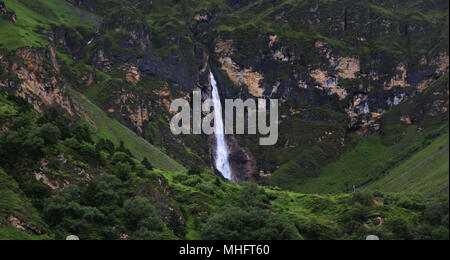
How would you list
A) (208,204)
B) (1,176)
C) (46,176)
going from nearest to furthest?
→ (1,176)
(46,176)
(208,204)

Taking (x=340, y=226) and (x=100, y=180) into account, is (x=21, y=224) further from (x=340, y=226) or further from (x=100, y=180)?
(x=340, y=226)

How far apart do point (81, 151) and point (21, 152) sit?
1371 cm

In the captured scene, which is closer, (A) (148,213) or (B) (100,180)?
(A) (148,213)

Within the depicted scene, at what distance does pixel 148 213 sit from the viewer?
357 ft

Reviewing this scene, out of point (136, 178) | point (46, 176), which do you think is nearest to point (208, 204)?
A: point (136, 178)

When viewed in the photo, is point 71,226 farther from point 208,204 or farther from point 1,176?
point 208,204
